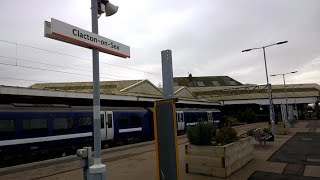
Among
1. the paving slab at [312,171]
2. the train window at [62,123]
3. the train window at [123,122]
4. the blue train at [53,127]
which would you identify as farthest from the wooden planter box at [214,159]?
the train window at [123,122]

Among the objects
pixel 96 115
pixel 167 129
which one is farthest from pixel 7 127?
pixel 167 129

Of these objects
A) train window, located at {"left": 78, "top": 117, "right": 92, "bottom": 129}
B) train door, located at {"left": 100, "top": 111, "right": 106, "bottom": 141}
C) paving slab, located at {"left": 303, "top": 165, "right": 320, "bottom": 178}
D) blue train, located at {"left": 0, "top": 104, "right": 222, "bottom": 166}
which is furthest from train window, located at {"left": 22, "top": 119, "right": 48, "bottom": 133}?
paving slab, located at {"left": 303, "top": 165, "right": 320, "bottom": 178}

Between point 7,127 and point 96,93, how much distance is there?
10.6 metres

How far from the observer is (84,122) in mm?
18594

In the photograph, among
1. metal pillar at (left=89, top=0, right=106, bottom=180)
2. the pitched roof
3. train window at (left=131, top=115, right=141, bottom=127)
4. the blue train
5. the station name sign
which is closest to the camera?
the station name sign

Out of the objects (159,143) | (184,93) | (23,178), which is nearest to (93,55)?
(159,143)

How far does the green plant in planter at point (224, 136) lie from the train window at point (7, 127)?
9.30m

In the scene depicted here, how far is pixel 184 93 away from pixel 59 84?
20624 millimetres

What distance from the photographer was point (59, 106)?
56.5 ft

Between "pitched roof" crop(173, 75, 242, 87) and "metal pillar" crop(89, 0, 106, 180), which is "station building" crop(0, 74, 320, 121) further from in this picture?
"metal pillar" crop(89, 0, 106, 180)

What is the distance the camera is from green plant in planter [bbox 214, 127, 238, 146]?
9895 millimetres

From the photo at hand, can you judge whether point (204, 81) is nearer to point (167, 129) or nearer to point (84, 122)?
point (84, 122)

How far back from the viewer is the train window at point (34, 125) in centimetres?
1482

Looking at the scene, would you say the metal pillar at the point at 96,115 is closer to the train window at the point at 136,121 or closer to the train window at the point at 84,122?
the train window at the point at 84,122
